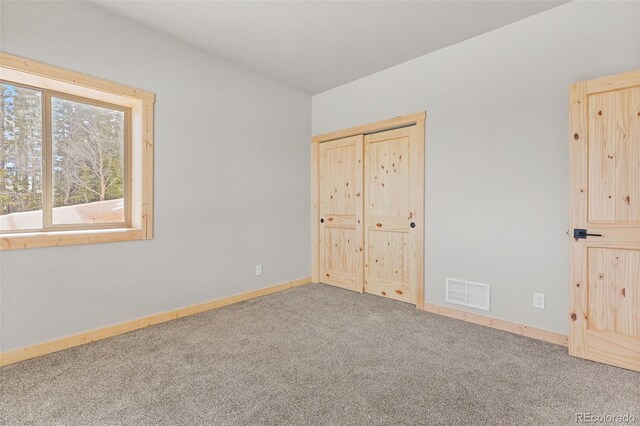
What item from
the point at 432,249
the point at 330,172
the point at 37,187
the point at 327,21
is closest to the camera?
the point at 37,187

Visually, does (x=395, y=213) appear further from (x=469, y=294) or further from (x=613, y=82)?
(x=613, y=82)

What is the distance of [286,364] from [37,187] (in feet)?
7.82

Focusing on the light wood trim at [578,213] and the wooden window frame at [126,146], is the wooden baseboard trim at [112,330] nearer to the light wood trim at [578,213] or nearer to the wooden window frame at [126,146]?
the wooden window frame at [126,146]

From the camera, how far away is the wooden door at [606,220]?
2070mm

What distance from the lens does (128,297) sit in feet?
8.88

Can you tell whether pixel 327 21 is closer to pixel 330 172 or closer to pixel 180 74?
pixel 180 74

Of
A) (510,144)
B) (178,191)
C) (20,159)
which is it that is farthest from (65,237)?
(510,144)

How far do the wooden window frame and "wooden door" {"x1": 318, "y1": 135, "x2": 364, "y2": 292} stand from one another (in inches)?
89.5

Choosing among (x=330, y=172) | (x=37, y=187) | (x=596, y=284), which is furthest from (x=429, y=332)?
(x=37, y=187)

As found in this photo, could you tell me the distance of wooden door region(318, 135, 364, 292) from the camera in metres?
4.01

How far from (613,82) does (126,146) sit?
397 centimetres

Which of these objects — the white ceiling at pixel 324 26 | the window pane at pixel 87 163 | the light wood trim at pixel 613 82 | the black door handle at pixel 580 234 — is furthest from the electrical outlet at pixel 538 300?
the window pane at pixel 87 163

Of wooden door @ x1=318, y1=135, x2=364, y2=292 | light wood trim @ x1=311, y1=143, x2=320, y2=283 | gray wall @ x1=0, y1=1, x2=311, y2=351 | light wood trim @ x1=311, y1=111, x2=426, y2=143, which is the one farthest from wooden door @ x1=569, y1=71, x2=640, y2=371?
gray wall @ x1=0, y1=1, x2=311, y2=351
